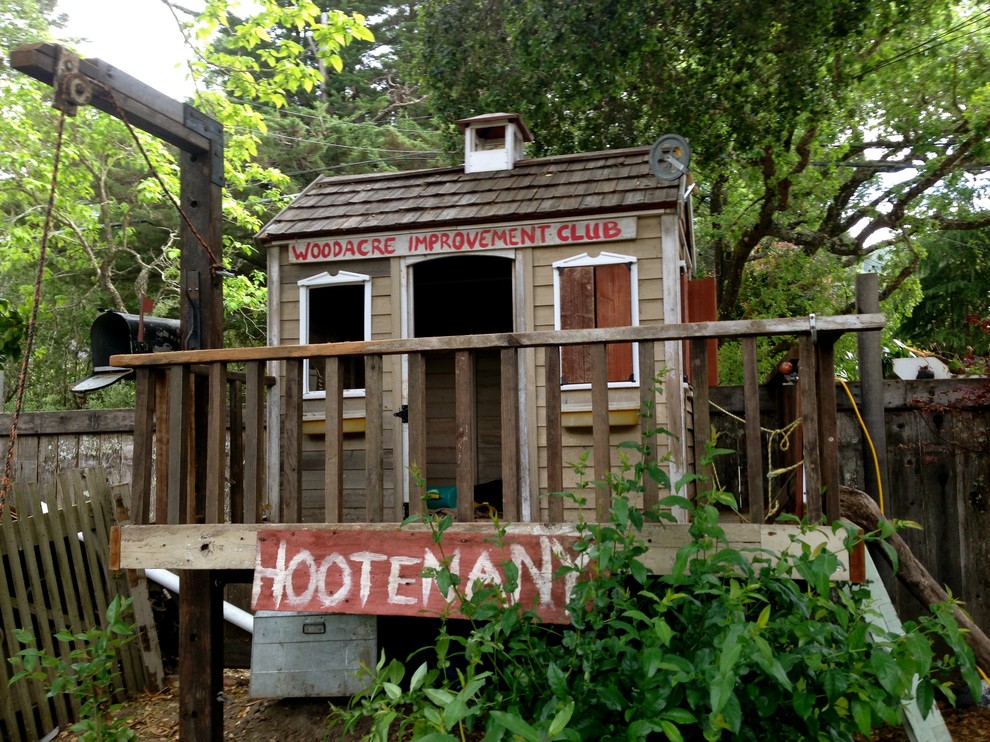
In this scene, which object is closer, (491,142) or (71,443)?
(491,142)

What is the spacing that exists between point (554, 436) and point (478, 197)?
322 cm

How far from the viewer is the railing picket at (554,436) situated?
3486 millimetres

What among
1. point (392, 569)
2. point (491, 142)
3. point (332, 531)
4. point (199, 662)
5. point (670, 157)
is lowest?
point (199, 662)

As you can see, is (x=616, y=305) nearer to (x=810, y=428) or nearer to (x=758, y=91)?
(x=810, y=428)

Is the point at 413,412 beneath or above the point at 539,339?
beneath

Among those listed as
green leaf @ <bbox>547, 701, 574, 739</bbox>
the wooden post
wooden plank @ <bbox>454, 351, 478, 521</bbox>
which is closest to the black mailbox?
wooden plank @ <bbox>454, 351, 478, 521</bbox>

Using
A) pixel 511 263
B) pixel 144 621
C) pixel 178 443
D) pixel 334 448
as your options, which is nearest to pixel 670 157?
pixel 511 263

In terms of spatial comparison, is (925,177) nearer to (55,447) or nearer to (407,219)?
(407,219)

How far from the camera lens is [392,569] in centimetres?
361

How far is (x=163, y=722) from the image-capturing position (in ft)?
18.6

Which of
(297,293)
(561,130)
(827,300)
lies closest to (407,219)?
(297,293)

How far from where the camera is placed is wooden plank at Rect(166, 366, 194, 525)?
402 cm

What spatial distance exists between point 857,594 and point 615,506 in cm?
89

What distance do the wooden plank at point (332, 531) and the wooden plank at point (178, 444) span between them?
Result: 0.14 metres
